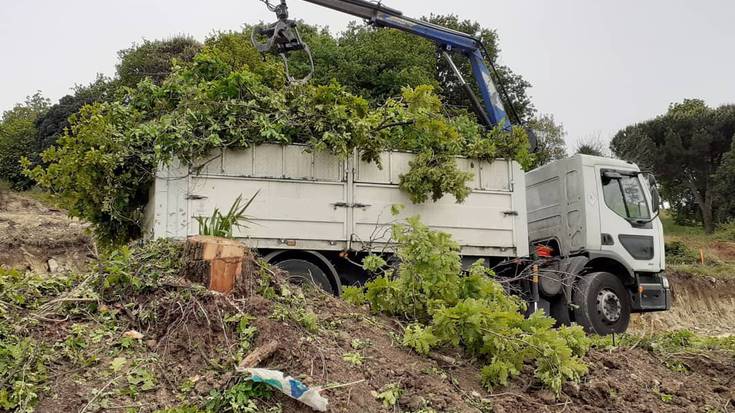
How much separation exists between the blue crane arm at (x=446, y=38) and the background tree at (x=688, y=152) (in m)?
24.3

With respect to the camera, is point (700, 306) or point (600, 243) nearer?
point (600, 243)

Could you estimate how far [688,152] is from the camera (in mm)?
34750

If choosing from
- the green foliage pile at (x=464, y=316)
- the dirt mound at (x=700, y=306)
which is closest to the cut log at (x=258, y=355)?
the green foliage pile at (x=464, y=316)

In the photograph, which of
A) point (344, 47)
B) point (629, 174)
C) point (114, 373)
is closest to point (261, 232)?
point (114, 373)

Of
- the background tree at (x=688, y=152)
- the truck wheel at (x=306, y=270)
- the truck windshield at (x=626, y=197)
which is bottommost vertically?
the truck wheel at (x=306, y=270)

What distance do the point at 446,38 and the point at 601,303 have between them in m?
5.57

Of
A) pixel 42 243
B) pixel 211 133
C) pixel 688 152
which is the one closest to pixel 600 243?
pixel 211 133

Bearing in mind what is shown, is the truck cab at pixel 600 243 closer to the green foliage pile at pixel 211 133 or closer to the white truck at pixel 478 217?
the white truck at pixel 478 217

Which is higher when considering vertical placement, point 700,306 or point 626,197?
point 626,197

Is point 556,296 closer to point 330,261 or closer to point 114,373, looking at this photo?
point 330,261

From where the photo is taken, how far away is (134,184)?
8859 millimetres

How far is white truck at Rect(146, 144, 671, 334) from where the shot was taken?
340 inches

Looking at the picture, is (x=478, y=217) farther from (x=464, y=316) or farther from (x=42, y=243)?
(x=42, y=243)

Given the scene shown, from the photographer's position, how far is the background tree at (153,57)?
2750 cm
